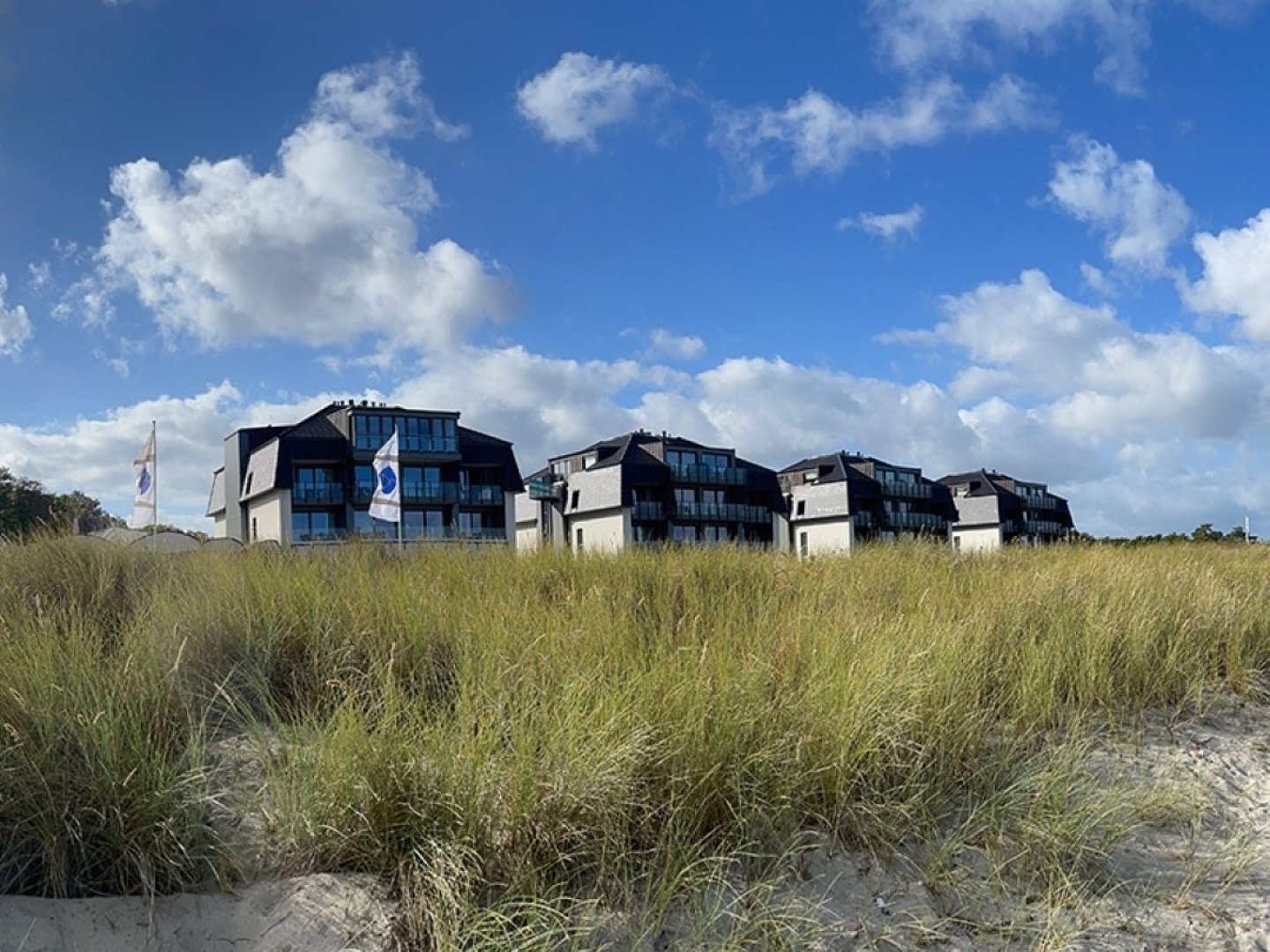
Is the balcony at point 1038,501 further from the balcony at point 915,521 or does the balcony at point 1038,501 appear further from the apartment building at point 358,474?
the apartment building at point 358,474

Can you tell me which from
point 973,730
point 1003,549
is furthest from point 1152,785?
point 1003,549

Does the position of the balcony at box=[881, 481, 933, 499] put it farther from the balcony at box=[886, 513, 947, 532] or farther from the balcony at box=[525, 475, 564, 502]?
the balcony at box=[525, 475, 564, 502]

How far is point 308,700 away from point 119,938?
1679 millimetres

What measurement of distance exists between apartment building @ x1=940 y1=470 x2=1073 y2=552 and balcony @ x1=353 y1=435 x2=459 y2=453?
41778 millimetres

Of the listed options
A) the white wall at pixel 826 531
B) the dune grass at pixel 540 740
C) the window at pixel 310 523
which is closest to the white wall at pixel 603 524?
the white wall at pixel 826 531

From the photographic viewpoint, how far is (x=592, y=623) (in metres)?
5.32

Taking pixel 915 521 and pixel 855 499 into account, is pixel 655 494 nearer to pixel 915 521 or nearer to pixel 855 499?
pixel 855 499

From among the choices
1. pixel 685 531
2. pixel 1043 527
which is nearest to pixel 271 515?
pixel 685 531

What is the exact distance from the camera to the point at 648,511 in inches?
2218

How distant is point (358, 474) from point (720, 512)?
79.3 feet

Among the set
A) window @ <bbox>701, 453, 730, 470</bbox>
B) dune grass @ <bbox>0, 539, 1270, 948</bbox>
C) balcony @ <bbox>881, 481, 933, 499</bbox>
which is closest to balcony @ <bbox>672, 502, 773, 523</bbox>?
window @ <bbox>701, 453, 730, 470</bbox>

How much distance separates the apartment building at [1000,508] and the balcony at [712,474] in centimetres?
2102

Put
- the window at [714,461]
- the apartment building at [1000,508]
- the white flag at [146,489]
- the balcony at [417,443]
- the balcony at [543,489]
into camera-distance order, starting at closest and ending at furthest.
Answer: the white flag at [146,489]
the balcony at [417,443]
the window at [714,461]
the balcony at [543,489]
the apartment building at [1000,508]

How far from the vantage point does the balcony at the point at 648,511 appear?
183 ft
